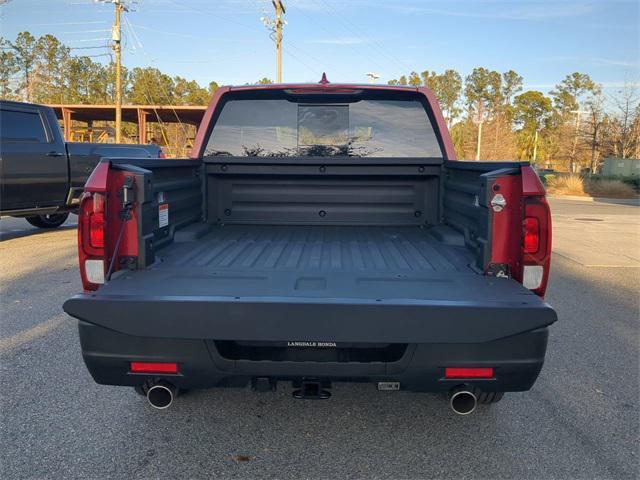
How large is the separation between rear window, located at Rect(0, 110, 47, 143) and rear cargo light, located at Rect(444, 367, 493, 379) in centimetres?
885

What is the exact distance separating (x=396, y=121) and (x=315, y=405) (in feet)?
7.79

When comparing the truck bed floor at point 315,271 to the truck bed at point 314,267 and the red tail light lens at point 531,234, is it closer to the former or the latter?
the truck bed at point 314,267

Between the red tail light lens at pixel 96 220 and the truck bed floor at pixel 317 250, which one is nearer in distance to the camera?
the red tail light lens at pixel 96 220

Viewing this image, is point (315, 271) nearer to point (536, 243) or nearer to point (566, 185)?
point (536, 243)

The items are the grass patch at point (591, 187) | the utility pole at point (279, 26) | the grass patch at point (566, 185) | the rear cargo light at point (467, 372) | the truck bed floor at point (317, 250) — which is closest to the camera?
the rear cargo light at point (467, 372)

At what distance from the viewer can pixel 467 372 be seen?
2557 mm

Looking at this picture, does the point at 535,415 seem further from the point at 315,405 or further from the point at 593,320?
the point at 593,320

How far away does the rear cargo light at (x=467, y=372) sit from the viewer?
8.34 feet

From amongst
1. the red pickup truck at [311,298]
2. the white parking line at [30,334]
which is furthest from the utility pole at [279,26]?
the red pickup truck at [311,298]

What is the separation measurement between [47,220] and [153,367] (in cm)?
1058

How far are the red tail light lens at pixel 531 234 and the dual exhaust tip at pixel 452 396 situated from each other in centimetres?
80

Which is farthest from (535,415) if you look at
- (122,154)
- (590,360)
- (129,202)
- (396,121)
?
(122,154)

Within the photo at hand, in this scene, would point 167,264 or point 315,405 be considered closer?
point 167,264

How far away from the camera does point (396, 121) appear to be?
14.5 feet
